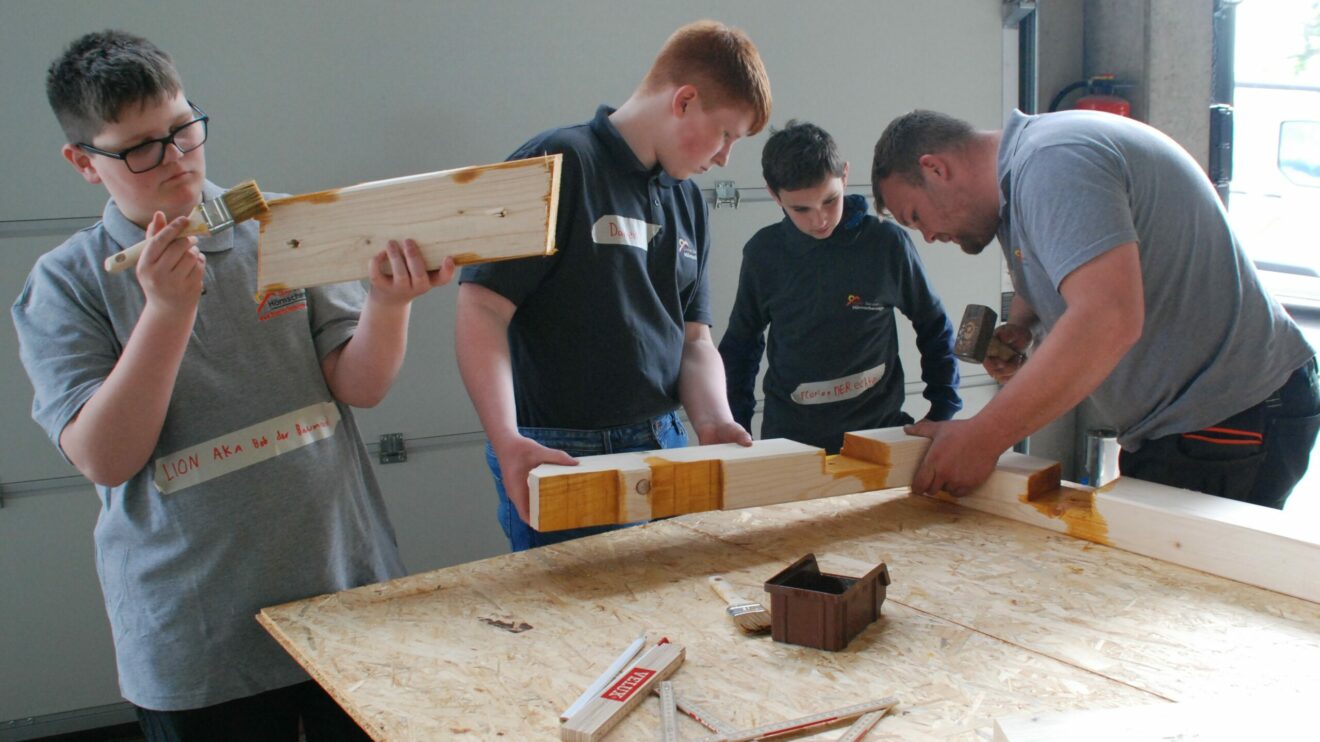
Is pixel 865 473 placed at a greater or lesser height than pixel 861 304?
lesser

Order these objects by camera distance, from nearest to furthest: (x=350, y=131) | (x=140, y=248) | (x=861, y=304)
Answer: (x=140, y=248), (x=861, y=304), (x=350, y=131)

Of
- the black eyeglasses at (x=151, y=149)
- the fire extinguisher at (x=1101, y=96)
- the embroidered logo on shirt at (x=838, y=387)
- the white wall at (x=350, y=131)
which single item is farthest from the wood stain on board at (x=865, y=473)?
the fire extinguisher at (x=1101, y=96)

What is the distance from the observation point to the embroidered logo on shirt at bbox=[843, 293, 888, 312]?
3.03 m

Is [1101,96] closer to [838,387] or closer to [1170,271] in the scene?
[838,387]

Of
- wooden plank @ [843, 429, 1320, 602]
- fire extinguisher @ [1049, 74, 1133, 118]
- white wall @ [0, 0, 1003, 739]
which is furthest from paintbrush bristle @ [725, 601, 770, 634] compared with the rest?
fire extinguisher @ [1049, 74, 1133, 118]

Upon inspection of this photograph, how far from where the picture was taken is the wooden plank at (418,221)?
139cm

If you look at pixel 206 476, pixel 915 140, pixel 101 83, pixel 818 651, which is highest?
pixel 101 83

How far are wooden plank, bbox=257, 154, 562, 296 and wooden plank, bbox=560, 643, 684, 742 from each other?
0.63 meters

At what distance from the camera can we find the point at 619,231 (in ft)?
6.55

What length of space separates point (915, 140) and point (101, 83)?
177cm

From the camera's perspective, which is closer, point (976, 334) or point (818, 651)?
point (818, 651)

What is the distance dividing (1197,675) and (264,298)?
1602mm

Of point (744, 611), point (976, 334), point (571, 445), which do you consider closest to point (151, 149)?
point (571, 445)

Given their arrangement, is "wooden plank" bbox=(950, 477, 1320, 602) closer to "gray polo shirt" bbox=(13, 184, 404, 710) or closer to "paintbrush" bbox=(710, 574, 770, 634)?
"paintbrush" bbox=(710, 574, 770, 634)
